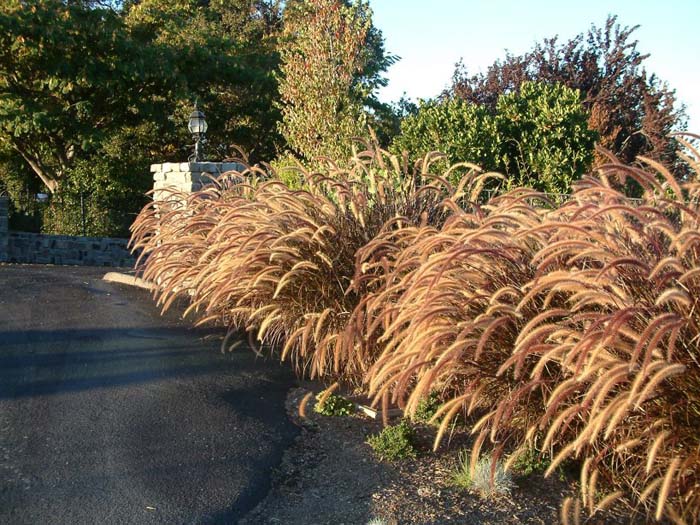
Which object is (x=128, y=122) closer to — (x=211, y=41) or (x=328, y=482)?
(x=211, y=41)

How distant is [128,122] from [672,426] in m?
20.3

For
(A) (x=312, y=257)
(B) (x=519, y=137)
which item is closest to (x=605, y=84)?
(B) (x=519, y=137)

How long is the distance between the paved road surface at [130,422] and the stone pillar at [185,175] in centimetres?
309

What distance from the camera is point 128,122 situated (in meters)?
21.6

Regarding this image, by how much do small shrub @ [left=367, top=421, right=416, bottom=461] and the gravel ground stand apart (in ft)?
0.19

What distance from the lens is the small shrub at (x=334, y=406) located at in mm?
5391

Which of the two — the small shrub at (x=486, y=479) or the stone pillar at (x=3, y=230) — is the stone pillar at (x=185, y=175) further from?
the stone pillar at (x=3, y=230)

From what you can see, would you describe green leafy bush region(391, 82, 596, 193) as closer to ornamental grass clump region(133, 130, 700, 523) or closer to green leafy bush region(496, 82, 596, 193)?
green leafy bush region(496, 82, 596, 193)

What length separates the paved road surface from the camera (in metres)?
4.07

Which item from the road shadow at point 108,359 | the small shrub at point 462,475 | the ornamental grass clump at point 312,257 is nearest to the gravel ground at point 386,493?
the small shrub at point 462,475

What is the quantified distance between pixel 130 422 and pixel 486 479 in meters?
2.49

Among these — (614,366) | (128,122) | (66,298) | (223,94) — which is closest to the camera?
(614,366)

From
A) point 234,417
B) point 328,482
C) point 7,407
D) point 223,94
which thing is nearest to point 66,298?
point 7,407

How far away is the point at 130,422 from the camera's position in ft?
16.8
